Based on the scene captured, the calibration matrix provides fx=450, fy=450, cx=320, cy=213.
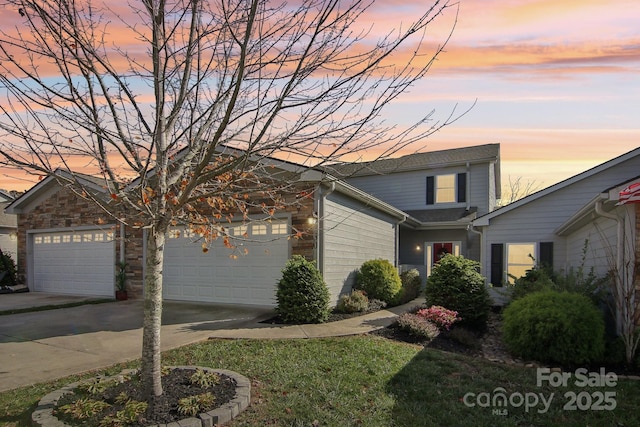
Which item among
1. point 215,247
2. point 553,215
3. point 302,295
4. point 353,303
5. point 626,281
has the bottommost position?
point 353,303

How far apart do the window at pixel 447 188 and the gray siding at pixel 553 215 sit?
530 cm

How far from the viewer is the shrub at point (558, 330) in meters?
7.04

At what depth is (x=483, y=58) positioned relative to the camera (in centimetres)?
626

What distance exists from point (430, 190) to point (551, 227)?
705 cm

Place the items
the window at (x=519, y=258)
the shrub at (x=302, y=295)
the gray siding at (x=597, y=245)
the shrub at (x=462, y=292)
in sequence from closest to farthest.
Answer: the gray siding at (x=597, y=245) < the shrub at (x=302, y=295) < the shrub at (x=462, y=292) < the window at (x=519, y=258)

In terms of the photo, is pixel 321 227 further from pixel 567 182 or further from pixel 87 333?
pixel 567 182

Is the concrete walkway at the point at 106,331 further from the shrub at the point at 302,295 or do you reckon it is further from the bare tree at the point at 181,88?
the bare tree at the point at 181,88

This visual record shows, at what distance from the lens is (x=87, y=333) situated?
8.66 metres

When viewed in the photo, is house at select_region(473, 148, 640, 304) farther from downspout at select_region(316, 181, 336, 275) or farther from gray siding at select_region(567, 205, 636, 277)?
downspout at select_region(316, 181, 336, 275)

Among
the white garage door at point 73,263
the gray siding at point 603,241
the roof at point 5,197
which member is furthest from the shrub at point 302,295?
the roof at point 5,197

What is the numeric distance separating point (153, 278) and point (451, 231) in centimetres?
1575

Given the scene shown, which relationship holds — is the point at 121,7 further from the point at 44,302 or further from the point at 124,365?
the point at 44,302

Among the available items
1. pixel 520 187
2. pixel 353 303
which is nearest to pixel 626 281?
pixel 353 303

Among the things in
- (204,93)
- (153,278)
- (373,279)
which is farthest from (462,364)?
(373,279)
